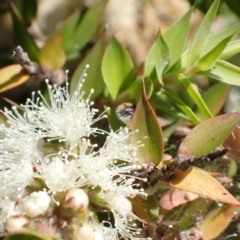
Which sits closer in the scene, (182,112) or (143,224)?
(143,224)

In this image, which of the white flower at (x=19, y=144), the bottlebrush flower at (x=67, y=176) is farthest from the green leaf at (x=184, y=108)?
the white flower at (x=19, y=144)

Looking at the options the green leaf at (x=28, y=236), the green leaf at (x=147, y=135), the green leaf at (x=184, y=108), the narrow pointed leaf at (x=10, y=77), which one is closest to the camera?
the green leaf at (x=28, y=236)

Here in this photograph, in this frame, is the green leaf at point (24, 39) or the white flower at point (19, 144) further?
the green leaf at point (24, 39)

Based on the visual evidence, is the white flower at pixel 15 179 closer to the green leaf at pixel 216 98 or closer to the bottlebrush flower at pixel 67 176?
the bottlebrush flower at pixel 67 176

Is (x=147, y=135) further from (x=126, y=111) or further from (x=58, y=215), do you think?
(x=58, y=215)

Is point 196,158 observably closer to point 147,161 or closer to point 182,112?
point 147,161

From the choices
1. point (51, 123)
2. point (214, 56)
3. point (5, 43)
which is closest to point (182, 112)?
point (214, 56)

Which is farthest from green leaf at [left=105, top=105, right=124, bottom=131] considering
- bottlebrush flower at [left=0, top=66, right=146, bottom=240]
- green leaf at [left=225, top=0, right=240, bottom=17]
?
green leaf at [left=225, top=0, right=240, bottom=17]
